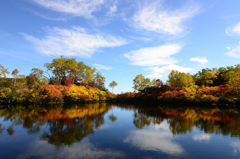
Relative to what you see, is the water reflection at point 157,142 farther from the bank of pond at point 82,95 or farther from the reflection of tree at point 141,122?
the bank of pond at point 82,95

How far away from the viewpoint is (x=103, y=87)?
5088 cm

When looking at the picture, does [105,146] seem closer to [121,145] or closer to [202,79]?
[121,145]

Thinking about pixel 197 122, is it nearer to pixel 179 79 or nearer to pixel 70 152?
pixel 70 152

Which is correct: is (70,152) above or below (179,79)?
below

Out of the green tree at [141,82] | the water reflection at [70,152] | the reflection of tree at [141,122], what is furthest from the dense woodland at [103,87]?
the water reflection at [70,152]

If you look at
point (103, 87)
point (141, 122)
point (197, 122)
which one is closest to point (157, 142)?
point (141, 122)

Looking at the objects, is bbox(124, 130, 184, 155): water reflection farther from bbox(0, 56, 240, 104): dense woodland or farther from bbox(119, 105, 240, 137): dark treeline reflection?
bbox(0, 56, 240, 104): dense woodland

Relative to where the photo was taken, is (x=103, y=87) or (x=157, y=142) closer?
(x=157, y=142)

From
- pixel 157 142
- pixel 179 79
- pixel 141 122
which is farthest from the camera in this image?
pixel 179 79

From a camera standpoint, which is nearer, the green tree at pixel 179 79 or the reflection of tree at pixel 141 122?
the reflection of tree at pixel 141 122

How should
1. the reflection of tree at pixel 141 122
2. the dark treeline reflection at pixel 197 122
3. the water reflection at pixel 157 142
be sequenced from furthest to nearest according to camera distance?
1. the reflection of tree at pixel 141 122
2. the dark treeline reflection at pixel 197 122
3. the water reflection at pixel 157 142

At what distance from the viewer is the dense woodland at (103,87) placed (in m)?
27.5

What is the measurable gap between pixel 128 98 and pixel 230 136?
122ft

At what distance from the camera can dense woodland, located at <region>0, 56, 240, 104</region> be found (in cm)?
2749
